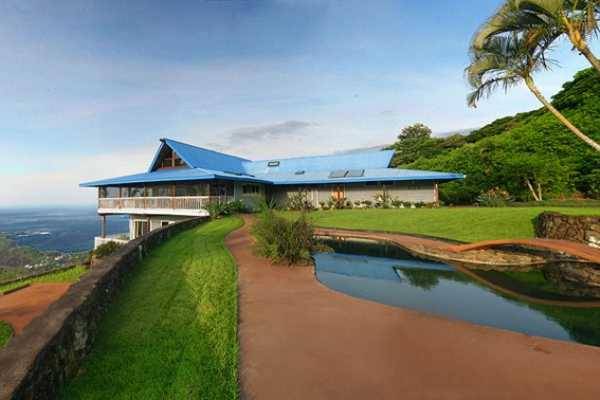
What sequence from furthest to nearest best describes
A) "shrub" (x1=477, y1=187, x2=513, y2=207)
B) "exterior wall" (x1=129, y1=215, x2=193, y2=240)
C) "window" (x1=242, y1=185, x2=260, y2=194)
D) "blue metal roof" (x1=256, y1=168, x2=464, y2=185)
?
1. "window" (x1=242, y1=185, x2=260, y2=194)
2. "exterior wall" (x1=129, y1=215, x2=193, y2=240)
3. "blue metal roof" (x1=256, y1=168, x2=464, y2=185)
4. "shrub" (x1=477, y1=187, x2=513, y2=207)

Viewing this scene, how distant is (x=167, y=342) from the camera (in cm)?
382

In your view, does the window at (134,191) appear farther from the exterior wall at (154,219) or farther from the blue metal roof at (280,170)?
the exterior wall at (154,219)

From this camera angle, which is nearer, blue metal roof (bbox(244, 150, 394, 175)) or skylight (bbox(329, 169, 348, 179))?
skylight (bbox(329, 169, 348, 179))

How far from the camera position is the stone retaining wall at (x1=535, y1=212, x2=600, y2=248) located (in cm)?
861

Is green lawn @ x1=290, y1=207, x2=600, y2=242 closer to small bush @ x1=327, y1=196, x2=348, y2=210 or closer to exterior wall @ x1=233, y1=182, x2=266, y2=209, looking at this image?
small bush @ x1=327, y1=196, x2=348, y2=210

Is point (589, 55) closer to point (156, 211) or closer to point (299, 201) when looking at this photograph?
point (299, 201)

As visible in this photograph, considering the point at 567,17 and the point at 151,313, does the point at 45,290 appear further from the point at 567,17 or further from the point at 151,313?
the point at 567,17

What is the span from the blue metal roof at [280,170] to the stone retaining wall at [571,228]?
10800 mm

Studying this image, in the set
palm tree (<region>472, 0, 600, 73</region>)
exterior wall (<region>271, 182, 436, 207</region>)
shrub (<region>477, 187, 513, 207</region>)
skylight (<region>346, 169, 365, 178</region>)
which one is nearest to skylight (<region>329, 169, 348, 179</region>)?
skylight (<region>346, 169, 365, 178</region>)

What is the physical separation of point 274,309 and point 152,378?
7.48ft

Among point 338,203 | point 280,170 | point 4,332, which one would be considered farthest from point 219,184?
point 4,332

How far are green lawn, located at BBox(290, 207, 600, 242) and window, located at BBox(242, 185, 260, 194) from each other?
7.18 meters

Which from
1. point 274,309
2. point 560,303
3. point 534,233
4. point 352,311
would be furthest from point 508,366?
point 534,233

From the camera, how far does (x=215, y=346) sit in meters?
3.74
